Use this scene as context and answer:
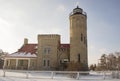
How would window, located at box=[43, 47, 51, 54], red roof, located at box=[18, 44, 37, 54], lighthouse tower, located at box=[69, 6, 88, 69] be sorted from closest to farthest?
lighthouse tower, located at box=[69, 6, 88, 69], window, located at box=[43, 47, 51, 54], red roof, located at box=[18, 44, 37, 54]

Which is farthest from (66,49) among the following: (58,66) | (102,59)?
(102,59)

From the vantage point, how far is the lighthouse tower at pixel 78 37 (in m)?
32.1

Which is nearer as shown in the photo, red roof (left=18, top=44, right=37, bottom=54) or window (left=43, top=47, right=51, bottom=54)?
window (left=43, top=47, right=51, bottom=54)

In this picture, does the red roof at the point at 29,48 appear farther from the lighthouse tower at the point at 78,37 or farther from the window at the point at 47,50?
the lighthouse tower at the point at 78,37

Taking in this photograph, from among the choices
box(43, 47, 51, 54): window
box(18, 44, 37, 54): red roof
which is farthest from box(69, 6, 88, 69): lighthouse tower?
box(18, 44, 37, 54): red roof

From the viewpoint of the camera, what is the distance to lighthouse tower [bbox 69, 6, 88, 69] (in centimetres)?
3212

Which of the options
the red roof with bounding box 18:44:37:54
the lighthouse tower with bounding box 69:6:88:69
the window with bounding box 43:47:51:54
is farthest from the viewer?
the red roof with bounding box 18:44:37:54

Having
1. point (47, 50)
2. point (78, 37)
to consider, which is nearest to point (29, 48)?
point (47, 50)

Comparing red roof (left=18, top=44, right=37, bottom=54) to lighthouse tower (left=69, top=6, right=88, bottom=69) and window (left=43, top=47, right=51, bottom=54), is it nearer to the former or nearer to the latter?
window (left=43, top=47, right=51, bottom=54)

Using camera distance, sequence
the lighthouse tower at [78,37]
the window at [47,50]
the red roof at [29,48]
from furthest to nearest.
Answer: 1. the red roof at [29,48]
2. the window at [47,50]
3. the lighthouse tower at [78,37]

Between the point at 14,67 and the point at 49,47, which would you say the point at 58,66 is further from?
the point at 14,67

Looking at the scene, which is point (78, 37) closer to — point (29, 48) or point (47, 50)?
point (47, 50)

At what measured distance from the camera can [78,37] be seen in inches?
1289

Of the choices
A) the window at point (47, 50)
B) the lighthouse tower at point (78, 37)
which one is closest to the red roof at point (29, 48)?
the window at point (47, 50)
